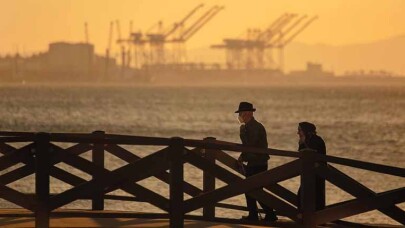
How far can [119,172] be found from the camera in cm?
1253

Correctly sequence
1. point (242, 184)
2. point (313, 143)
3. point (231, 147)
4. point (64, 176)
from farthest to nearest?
point (313, 143)
point (64, 176)
point (231, 147)
point (242, 184)

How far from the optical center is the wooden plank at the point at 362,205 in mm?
12344

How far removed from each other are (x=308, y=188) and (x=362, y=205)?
1.97 feet

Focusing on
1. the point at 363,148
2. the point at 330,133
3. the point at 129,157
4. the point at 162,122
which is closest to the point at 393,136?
the point at 330,133

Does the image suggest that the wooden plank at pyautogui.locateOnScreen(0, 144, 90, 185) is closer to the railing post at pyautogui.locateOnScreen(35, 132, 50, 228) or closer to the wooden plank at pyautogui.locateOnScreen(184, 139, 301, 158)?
the railing post at pyautogui.locateOnScreen(35, 132, 50, 228)

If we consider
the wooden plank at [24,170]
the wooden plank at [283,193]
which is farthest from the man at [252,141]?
the wooden plank at [24,170]

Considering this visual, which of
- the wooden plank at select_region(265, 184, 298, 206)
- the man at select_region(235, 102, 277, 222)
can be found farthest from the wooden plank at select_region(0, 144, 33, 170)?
the wooden plank at select_region(265, 184, 298, 206)

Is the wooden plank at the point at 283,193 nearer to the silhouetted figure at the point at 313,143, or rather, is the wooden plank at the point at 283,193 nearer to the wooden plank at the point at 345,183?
the silhouetted figure at the point at 313,143

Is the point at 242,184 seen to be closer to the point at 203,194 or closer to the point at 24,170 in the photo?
the point at 203,194

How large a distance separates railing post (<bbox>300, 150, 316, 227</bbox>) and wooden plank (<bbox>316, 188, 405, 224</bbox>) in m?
0.09

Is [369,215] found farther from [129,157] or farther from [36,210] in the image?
[36,210]

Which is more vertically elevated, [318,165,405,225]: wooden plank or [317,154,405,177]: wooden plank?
[317,154,405,177]: wooden plank

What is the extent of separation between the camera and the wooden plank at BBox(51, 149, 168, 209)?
1250 centimetres

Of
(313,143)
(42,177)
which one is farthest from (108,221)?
(313,143)
